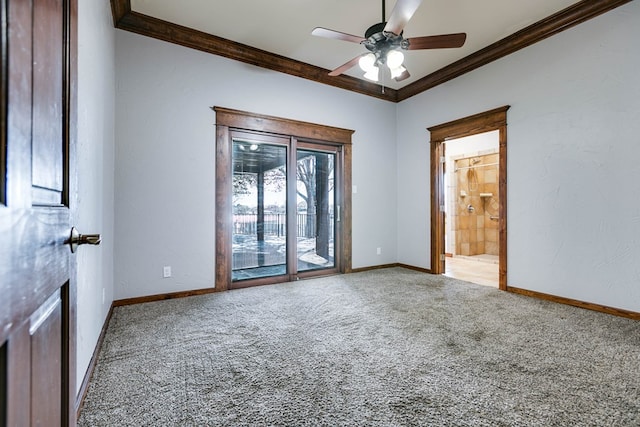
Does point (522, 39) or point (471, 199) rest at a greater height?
point (522, 39)

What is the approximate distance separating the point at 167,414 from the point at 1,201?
141cm

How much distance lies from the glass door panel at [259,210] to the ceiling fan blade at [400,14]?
2.14 metres

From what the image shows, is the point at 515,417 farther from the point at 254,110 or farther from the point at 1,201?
the point at 254,110

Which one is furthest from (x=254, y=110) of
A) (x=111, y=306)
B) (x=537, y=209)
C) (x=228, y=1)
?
(x=537, y=209)

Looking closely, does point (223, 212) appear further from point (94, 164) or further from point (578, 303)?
point (578, 303)

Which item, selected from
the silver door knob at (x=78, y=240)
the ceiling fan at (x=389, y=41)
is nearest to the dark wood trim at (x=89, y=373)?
the silver door knob at (x=78, y=240)

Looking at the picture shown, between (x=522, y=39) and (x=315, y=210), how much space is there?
323 cm

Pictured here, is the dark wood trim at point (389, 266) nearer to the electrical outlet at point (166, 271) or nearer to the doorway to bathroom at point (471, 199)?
the doorway to bathroom at point (471, 199)

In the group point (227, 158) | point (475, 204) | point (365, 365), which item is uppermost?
point (227, 158)

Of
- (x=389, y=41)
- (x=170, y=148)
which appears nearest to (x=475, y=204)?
(x=389, y=41)

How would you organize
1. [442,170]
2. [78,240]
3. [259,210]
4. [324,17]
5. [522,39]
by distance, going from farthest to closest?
[442,170], [259,210], [522,39], [324,17], [78,240]

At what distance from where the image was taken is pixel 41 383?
64 cm

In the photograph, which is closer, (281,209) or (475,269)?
(281,209)

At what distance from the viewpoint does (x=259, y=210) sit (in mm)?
3945
